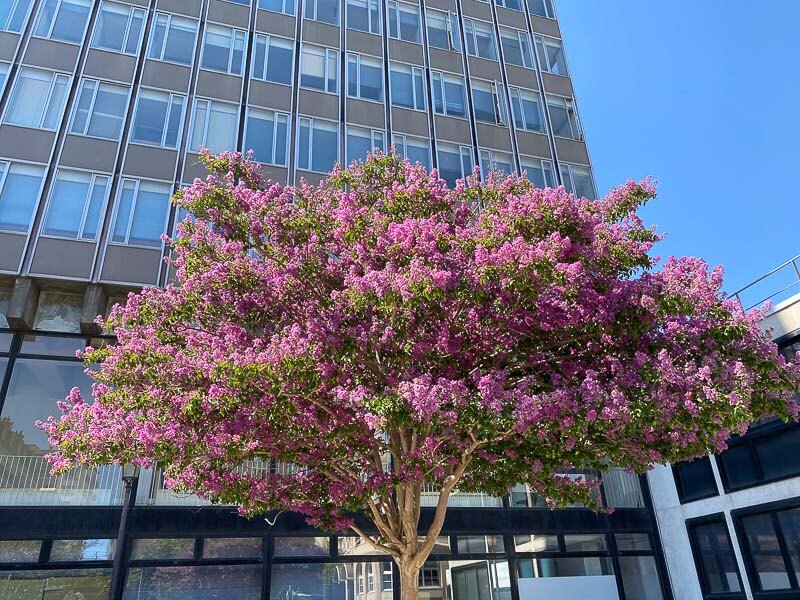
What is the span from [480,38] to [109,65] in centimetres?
1288

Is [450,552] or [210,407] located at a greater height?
[210,407]

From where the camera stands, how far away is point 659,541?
17.4m

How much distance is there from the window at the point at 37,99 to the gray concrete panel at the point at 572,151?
15.3 meters

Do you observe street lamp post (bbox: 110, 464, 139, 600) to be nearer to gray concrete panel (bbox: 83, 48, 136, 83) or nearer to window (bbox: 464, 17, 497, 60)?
gray concrete panel (bbox: 83, 48, 136, 83)

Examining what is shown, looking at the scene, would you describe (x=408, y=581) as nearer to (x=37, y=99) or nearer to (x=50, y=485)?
(x=50, y=485)

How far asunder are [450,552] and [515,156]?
12573 mm

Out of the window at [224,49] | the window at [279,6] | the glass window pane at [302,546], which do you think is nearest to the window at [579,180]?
the window at [279,6]

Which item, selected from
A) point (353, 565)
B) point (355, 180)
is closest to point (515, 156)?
point (355, 180)

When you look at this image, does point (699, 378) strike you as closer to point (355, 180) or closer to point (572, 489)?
point (572, 489)

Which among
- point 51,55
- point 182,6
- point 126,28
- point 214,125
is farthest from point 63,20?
point 214,125

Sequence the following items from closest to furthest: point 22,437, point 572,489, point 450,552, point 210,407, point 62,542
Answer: point 210,407
point 572,489
point 62,542
point 22,437
point 450,552

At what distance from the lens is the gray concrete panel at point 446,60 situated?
72.1ft

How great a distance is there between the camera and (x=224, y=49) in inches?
766

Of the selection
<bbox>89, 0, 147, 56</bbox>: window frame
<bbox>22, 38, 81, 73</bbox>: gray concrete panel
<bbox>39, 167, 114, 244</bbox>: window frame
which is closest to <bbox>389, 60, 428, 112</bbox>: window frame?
<bbox>89, 0, 147, 56</bbox>: window frame
